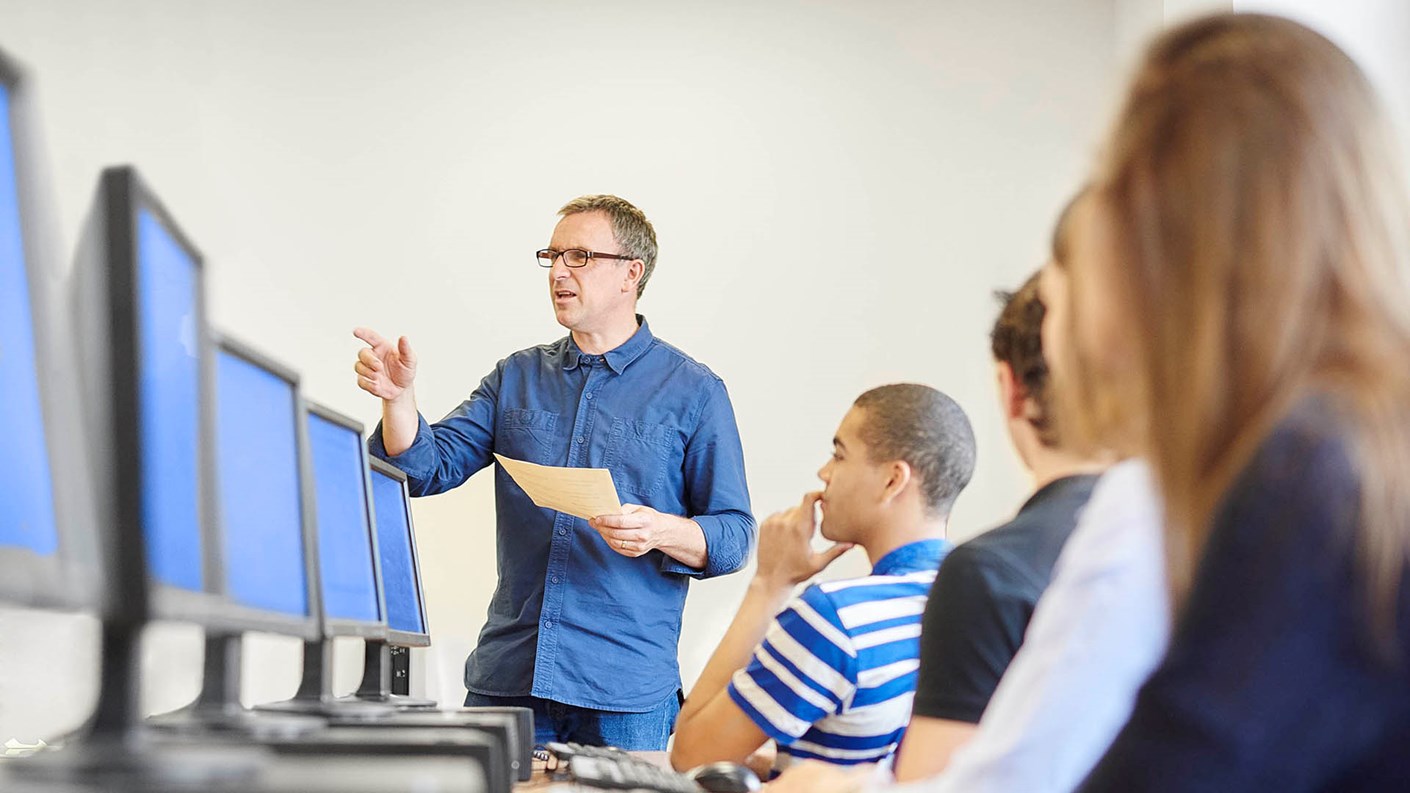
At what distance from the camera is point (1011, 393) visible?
1557mm

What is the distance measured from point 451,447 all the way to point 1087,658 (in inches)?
84.6

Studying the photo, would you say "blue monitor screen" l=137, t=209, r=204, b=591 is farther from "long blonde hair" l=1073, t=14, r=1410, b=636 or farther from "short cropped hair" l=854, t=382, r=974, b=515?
"short cropped hair" l=854, t=382, r=974, b=515

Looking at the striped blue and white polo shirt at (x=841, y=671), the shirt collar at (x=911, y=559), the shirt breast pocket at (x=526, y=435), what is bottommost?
the striped blue and white polo shirt at (x=841, y=671)

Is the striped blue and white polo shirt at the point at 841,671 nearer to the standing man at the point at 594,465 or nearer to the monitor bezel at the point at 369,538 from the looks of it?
the monitor bezel at the point at 369,538

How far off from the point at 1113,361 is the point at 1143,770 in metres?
0.25

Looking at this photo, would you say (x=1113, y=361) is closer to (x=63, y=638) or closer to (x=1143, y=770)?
(x=1143, y=770)

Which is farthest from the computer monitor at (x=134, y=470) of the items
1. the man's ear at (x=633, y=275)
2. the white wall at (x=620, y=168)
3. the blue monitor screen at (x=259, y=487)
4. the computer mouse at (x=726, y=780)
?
the white wall at (x=620, y=168)

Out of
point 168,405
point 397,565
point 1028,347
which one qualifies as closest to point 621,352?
point 397,565

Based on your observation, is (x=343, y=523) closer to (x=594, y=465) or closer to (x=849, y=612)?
(x=849, y=612)

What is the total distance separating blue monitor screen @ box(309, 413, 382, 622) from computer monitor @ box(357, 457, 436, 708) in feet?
0.57

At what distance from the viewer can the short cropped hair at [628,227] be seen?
119 inches

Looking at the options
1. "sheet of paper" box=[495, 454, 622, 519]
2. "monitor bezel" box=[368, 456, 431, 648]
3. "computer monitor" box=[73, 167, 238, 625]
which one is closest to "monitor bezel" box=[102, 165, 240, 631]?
"computer monitor" box=[73, 167, 238, 625]

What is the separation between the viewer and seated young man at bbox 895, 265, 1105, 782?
Result: 1301 millimetres

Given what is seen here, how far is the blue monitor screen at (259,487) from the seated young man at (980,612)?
613mm
